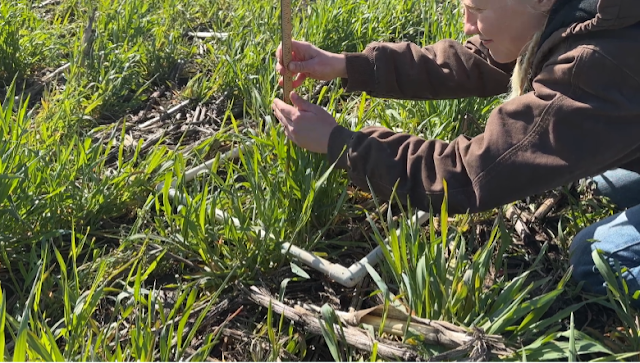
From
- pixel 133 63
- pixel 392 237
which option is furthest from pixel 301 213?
pixel 133 63

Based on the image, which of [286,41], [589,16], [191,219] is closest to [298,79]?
[286,41]

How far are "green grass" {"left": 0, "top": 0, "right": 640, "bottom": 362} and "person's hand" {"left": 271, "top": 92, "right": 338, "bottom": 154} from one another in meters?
0.06

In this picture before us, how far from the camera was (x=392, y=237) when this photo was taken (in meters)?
1.45

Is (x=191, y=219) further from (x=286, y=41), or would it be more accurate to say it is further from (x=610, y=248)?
(x=610, y=248)

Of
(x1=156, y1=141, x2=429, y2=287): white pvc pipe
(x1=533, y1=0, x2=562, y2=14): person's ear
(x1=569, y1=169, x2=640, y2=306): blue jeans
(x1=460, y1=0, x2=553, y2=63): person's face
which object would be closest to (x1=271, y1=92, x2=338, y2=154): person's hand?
(x1=156, y1=141, x2=429, y2=287): white pvc pipe

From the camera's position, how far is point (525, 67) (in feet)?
5.51

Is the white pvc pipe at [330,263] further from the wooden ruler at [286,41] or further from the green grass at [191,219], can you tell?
the wooden ruler at [286,41]

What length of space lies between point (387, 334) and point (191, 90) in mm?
1427

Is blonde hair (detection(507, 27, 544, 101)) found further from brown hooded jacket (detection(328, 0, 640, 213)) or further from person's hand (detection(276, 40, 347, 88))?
person's hand (detection(276, 40, 347, 88))

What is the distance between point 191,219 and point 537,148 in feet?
2.68

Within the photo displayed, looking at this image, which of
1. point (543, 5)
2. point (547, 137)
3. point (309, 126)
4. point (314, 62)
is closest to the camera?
point (547, 137)

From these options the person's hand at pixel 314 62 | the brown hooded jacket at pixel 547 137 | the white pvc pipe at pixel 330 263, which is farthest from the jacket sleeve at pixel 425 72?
the white pvc pipe at pixel 330 263

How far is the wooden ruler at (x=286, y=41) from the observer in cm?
171

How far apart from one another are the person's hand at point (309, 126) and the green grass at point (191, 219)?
6 centimetres
